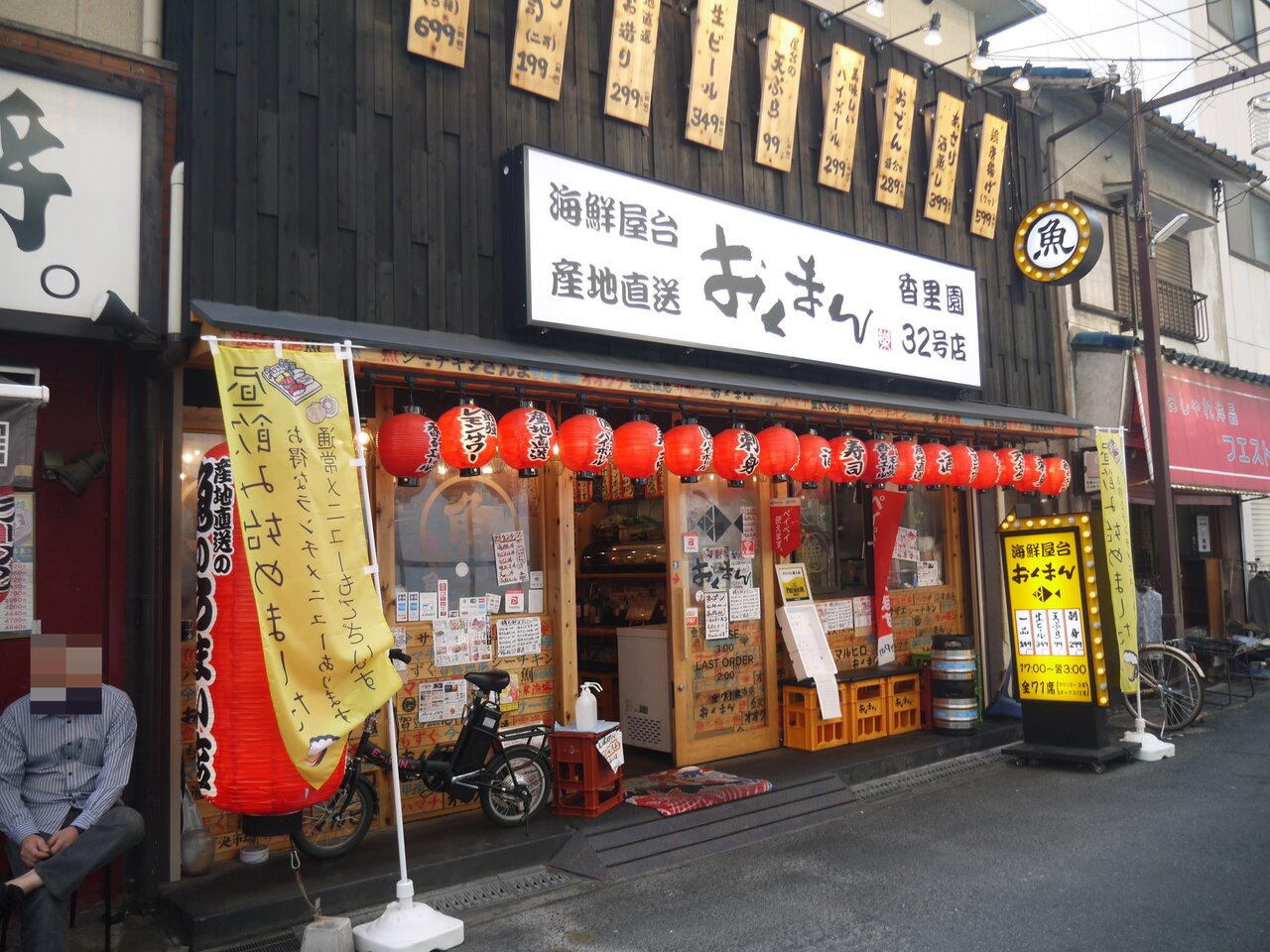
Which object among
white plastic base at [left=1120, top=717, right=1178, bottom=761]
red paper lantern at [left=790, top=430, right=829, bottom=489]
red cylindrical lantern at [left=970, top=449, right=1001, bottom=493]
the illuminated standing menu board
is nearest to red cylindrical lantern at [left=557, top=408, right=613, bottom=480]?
red paper lantern at [left=790, top=430, right=829, bottom=489]

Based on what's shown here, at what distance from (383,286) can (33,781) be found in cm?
415

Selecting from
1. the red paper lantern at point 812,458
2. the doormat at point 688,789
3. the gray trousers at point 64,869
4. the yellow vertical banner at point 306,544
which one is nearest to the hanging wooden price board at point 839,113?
the red paper lantern at point 812,458

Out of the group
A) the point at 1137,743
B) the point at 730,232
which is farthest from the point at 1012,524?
the point at 730,232

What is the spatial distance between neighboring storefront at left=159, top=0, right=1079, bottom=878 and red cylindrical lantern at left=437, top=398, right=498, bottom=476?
0.94ft

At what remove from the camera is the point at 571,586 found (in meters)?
8.74

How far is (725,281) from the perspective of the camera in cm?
932

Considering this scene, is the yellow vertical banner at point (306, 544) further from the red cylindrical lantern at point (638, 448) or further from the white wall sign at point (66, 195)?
the red cylindrical lantern at point (638, 448)

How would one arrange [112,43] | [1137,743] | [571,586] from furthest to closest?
[1137,743] < [571,586] < [112,43]

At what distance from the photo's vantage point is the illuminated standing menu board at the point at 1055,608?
9.93m

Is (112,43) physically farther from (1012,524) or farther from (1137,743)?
(1137,743)

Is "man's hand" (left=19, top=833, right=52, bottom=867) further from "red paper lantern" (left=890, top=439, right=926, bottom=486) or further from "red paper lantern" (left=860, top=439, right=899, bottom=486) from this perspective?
"red paper lantern" (left=890, top=439, right=926, bottom=486)

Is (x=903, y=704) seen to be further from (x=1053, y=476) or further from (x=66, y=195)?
(x=66, y=195)

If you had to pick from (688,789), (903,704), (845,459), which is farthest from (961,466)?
(688,789)

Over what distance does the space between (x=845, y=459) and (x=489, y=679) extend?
430cm
